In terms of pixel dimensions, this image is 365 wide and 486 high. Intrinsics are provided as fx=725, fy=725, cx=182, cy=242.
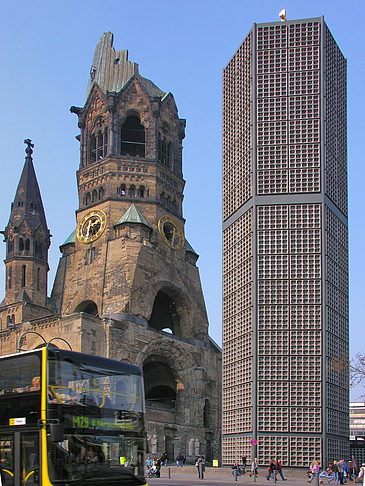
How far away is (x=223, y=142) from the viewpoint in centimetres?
5066

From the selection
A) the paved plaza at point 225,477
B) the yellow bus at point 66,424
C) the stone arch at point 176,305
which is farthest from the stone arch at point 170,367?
the yellow bus at point 66,424

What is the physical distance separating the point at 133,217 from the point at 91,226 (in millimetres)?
4506

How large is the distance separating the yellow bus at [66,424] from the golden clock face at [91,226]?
45.7 metres

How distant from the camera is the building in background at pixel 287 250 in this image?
4166 cm

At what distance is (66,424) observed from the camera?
1579 centimetres

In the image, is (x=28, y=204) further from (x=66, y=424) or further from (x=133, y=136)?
(x=66, y=424)

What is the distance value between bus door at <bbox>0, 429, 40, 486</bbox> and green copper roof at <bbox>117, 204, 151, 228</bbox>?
147 ft

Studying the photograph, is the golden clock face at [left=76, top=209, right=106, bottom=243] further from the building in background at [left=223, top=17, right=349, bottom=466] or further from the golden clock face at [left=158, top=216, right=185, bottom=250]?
the building in background at [left=223, top=17, right=349, bottom=466]

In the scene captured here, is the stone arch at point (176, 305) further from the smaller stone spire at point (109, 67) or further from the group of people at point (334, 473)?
the group of people at point (334, 473)

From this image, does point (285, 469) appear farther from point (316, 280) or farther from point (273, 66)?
point (273, 66)

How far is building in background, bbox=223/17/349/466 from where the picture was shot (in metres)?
41.7

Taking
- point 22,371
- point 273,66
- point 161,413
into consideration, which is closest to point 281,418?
point 161,413

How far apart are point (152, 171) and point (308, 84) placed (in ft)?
73.2

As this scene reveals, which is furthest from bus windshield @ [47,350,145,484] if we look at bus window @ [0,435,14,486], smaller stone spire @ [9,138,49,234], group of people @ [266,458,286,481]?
smaller stone spire @ [9,138,49,234]
